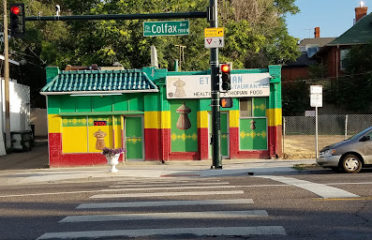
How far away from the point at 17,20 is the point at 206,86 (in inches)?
347

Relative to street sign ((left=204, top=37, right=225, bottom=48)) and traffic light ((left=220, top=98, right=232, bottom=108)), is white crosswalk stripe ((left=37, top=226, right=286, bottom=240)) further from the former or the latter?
street sign ((left=204, top=37, right=225, bottom=48))

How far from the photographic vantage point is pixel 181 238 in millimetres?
6867

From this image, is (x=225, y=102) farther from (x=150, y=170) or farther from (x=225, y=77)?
(x=150, y=170)

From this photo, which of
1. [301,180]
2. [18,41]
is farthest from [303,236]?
[18,41]

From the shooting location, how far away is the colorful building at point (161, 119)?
845 inches

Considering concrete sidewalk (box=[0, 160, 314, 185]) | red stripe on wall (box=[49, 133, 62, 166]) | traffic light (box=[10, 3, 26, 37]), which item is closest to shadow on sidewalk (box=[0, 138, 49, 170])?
red stripe on wall (box=[49, 133, 62, 166])

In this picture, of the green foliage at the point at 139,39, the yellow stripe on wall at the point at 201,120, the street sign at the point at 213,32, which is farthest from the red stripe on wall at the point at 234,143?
the green foliage at the point at 139,39

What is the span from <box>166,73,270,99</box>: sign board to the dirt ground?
11.5ft

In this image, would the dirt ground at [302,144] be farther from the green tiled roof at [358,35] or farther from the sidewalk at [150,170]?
the green tiled roof at [358,35]

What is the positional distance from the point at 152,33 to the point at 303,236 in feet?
38.8

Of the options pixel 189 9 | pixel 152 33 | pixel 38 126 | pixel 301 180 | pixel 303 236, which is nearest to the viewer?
pixel 303 236

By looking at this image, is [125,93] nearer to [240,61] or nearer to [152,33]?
[152,33]

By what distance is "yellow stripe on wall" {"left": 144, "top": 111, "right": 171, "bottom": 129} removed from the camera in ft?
70.4

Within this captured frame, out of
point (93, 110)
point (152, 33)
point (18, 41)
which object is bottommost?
point (93, 110)
